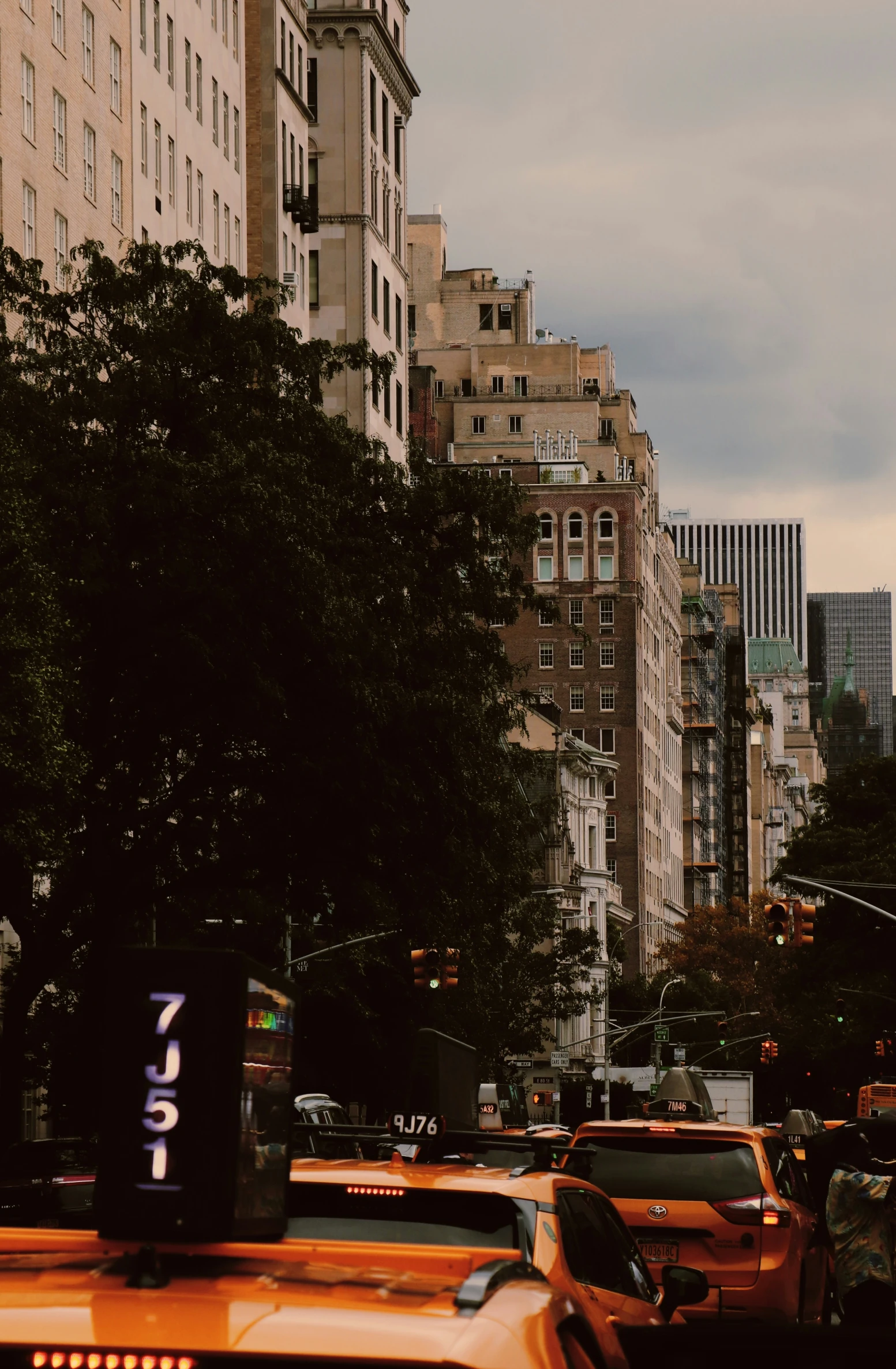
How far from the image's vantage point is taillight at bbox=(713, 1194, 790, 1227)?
14891 mm

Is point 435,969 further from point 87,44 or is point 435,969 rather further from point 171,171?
point 171,171

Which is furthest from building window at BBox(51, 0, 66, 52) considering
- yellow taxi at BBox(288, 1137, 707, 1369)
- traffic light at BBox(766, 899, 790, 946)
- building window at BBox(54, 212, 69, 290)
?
yellow taxi at BBox(288, 1137, 707, 1369)

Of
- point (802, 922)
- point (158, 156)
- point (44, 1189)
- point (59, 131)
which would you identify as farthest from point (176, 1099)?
point (158, 156)

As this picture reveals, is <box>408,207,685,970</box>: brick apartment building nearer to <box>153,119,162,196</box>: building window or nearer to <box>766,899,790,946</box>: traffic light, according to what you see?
<box>153,119,162,196</box>: building window

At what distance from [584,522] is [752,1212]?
443 ft

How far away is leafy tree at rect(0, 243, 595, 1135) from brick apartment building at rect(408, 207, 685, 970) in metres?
104

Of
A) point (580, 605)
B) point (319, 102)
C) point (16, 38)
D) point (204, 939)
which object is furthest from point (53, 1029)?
point (580, 605)

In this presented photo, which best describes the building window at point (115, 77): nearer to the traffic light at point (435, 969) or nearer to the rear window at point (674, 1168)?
the traffic light at point (435, 969)

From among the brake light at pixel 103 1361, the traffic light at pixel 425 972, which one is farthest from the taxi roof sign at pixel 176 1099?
the traffic light at pixel 425 972

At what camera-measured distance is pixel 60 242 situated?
54.4 m

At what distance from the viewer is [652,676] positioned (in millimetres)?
154750

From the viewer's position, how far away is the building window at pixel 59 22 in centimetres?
5459

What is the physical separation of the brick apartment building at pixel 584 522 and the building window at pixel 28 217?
284 feet

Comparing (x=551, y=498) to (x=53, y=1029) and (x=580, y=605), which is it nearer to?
(x=580, y=605)
